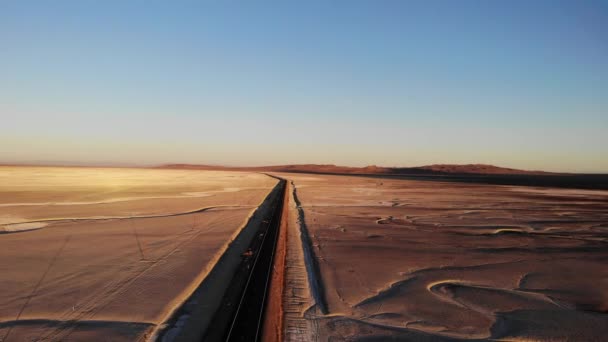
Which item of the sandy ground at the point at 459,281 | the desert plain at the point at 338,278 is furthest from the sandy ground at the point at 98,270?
the sandy ground at the point at 459,281

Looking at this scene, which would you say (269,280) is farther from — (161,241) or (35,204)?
(35,204)

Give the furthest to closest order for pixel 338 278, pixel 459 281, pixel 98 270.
A: pixel 98 270 → pixel 338 278 → pixel 459 281

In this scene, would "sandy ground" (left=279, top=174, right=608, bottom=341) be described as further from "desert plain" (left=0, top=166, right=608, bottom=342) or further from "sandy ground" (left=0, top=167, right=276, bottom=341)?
"sandy ground" (left=0, top=167, right=276, bottom=341)

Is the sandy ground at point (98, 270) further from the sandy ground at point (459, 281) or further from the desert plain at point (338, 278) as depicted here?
the sandy ground at point (459, 281)

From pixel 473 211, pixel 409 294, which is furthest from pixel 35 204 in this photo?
pixel 473 211

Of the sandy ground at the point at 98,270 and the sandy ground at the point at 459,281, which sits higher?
the sandy ground at the point at 459,281

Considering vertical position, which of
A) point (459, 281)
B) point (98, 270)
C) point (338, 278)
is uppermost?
point (459, 281)

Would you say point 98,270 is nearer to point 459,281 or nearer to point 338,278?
point 338,278

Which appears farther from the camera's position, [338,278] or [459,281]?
[338,278]

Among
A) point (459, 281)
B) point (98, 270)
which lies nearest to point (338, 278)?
point (459, 281)
